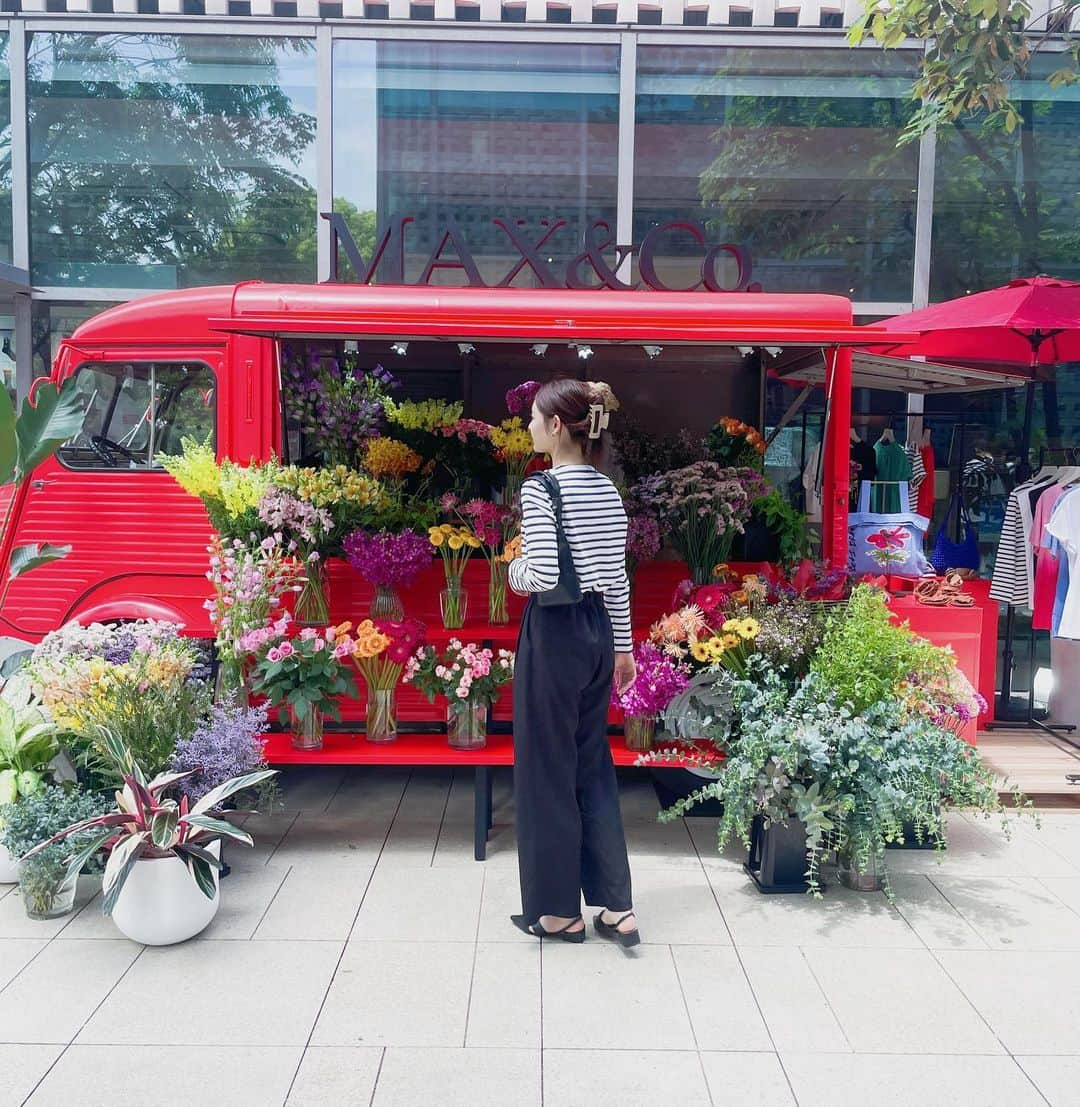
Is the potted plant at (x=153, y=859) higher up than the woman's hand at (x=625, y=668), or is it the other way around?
the woman's hand at (x=625, y=668)

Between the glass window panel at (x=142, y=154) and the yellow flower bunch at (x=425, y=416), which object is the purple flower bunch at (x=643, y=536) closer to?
the yellow flower bunch at (x=425, y=416)

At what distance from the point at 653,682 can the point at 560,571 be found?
47.7 inches

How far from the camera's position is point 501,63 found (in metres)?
8.45

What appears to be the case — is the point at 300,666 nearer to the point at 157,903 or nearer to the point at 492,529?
the point at 492,529

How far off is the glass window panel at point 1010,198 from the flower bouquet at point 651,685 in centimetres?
535

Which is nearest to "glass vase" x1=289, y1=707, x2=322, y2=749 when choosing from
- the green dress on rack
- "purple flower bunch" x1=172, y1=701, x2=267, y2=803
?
"purple flower bunch" x1=172, y1=701, x2=267, y2=803

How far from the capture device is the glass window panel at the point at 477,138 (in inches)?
333

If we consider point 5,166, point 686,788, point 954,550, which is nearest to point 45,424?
point 686,788

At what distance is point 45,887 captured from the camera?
3.98 m

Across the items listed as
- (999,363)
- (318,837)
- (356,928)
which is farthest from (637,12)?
(356,928)

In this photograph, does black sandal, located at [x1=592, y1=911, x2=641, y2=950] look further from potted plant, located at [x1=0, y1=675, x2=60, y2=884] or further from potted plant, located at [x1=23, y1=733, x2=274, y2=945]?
potted plant, located at [x1=0, y1=675, x2=60, y2=884]

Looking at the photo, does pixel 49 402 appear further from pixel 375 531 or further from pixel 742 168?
pixel 742 168

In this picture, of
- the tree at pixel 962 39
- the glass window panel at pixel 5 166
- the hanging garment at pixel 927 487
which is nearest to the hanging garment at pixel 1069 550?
the hanging garment at pixel 927 487

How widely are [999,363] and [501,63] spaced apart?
4581 millimetres
